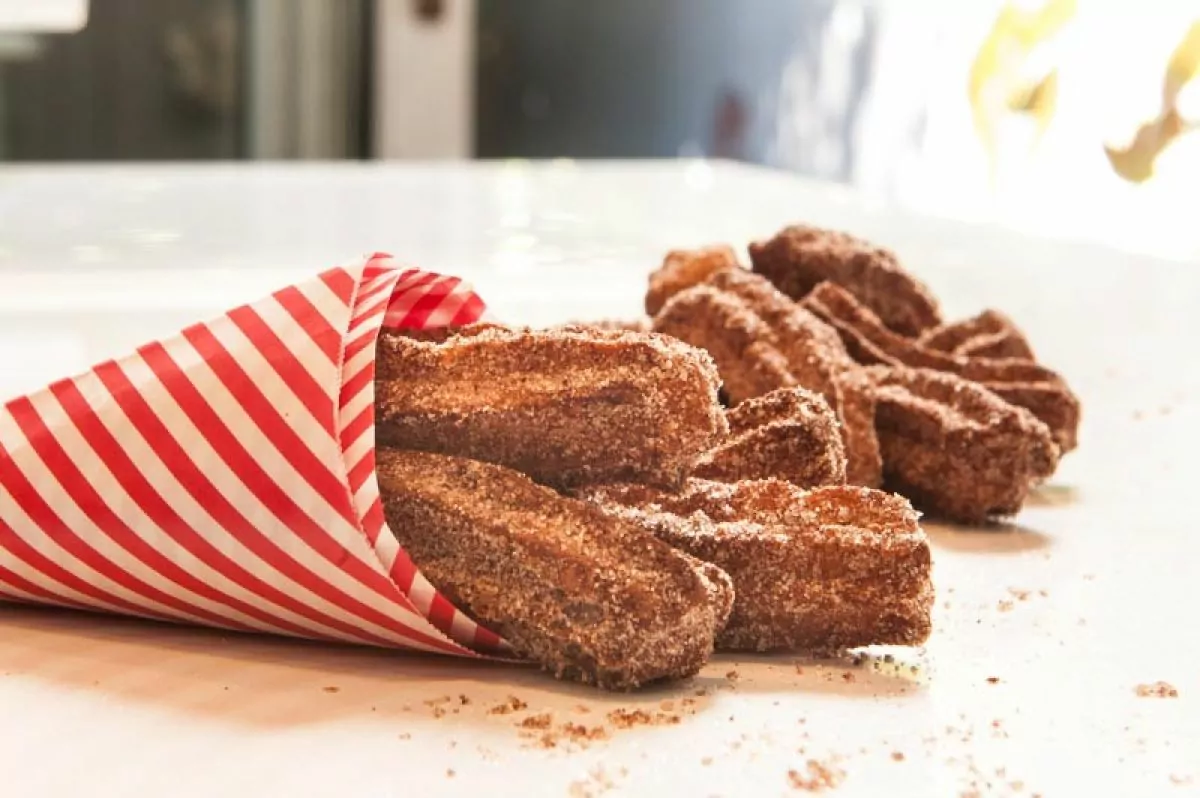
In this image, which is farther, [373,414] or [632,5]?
[632,5]

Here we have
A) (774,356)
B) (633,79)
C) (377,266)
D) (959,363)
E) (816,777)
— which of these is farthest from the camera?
(633,79)

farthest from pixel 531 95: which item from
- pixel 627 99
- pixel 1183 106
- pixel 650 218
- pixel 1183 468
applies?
pixel 1183 468

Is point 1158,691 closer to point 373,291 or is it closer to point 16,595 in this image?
point 373,291

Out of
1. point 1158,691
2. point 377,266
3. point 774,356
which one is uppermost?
point 377,266

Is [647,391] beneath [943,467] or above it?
above

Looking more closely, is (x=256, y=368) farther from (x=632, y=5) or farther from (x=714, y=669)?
(x=632, y=5)

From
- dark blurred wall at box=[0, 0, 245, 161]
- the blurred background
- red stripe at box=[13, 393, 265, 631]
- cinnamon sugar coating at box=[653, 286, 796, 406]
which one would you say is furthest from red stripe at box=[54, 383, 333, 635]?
dark blurred wall at box=[0, 0, 245, 161]

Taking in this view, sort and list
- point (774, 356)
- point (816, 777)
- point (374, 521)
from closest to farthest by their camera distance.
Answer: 1. point (816, 777)
2. point (374, 521)
3. point (774, 356)

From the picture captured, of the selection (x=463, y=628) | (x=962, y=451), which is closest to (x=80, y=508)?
(x=463, y=628)
